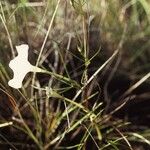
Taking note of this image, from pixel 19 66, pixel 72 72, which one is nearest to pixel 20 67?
pixel 19 66

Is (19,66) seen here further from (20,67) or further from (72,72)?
(72,72)

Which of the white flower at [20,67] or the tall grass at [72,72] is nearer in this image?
the white flower at [20,67]

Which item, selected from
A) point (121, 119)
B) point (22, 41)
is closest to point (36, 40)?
point (22, 41)

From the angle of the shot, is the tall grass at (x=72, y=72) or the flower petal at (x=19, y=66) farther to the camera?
the tall grass at (x=72, y=72)

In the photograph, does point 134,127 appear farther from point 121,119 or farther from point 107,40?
point 107,40

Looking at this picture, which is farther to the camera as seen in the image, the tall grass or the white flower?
the tall grass

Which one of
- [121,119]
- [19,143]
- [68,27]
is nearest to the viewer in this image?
[19,143]

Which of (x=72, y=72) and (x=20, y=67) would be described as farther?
(x=72, y=72)

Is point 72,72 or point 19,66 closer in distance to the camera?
point 19,66
